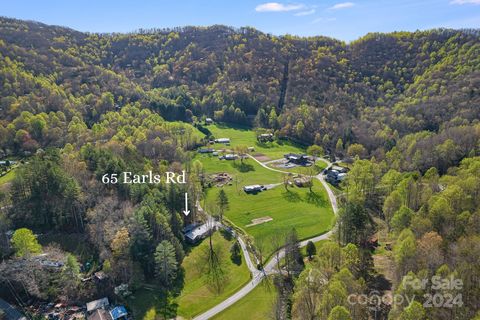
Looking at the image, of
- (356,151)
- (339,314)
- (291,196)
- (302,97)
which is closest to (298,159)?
(356,151)

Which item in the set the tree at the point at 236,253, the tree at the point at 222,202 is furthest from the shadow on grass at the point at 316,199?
the tree at the point at 236,253

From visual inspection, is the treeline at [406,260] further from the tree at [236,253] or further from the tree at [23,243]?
the tree at [23,243]

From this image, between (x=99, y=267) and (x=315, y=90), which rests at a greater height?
(x=315, y=90)

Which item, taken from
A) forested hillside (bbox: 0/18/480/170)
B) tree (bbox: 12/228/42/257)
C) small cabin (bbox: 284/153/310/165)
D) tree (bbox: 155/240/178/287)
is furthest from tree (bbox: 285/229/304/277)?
small cabin (bbox: 284/153/310/165)

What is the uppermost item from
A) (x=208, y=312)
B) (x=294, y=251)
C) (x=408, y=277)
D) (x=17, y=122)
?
(x=17, y=122)

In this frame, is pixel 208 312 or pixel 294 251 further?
pixel 294 251

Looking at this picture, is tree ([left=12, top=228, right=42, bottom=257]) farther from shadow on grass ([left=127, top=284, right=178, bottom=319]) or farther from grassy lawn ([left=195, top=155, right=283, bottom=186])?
grassy lawn ([left=195, top=155, right=283, bottom=186])

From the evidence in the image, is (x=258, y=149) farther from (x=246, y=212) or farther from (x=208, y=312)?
(x=208, y=312)

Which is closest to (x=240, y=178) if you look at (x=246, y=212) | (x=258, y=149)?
(x=246, y=212)
